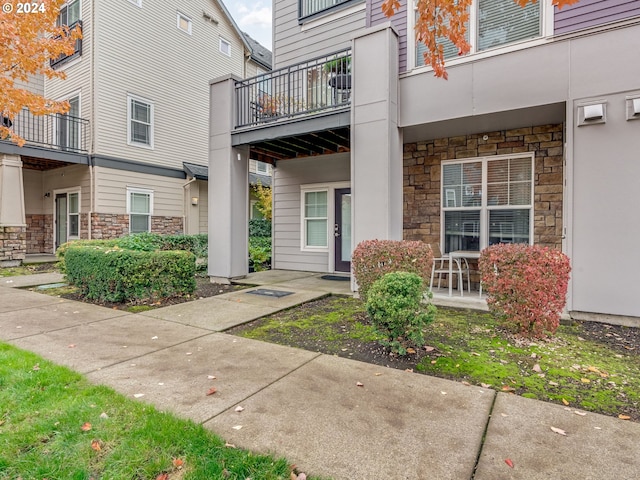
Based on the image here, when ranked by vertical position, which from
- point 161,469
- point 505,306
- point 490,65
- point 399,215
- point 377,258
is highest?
point 490,65

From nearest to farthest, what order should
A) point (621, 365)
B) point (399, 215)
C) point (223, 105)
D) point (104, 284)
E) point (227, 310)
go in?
point (621, 365) → point (227, 310) → point (104, 284) → point (399, 215) → point (223, 105)

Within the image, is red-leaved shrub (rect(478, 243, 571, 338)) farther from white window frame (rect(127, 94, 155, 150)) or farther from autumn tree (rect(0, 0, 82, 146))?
white window frame (rect(127, 94, 155, 150))

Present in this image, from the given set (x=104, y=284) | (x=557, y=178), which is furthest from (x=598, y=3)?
(x=104, y=284)

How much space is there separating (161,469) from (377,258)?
12.0ft

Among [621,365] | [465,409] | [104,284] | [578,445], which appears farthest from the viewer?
[104,284]

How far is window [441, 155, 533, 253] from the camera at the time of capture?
20.5 ft

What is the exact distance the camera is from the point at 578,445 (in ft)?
7.07

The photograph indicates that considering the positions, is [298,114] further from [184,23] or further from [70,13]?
[70,13]

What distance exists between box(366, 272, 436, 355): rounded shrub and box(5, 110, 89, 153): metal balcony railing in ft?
37.0

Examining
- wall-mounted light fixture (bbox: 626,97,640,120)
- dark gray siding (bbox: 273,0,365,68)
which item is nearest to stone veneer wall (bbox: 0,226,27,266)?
dark gray siding (bbox: 273,0,365,68)

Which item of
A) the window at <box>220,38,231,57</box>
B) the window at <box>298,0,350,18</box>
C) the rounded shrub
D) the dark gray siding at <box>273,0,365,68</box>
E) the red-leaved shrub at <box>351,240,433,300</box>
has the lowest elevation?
the rounded shrub

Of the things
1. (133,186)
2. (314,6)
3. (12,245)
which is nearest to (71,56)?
(133,186)

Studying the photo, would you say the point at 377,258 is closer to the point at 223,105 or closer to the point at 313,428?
the point at 313,428

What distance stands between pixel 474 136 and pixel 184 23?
12.4 m
